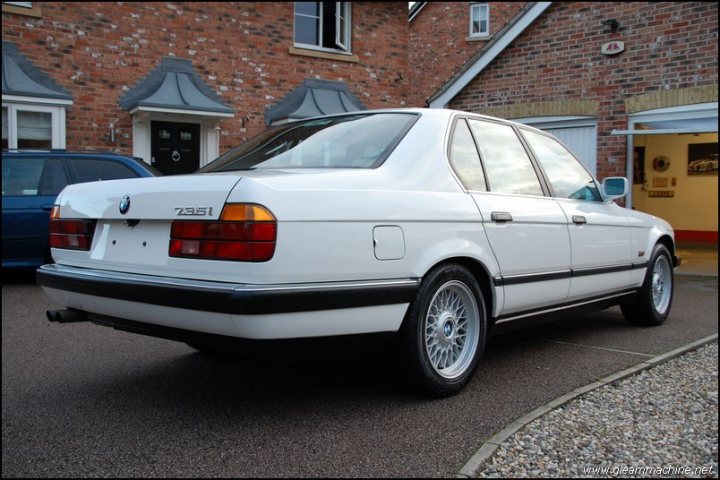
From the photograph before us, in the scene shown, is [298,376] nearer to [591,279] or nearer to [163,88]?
[591,279]

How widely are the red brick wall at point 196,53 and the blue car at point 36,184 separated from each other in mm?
3601

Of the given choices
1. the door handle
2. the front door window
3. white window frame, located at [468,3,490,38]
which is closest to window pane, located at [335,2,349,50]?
the front door window

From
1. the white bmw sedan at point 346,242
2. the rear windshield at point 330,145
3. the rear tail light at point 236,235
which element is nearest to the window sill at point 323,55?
the white bmw sedan at point 346,242

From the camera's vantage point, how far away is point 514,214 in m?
3.87

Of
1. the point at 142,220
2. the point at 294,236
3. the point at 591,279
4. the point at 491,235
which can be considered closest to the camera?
the point at 294,236

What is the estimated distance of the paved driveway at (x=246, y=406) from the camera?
264 centimetres

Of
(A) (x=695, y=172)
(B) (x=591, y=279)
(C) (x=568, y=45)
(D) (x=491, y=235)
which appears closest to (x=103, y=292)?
(D) (x=491, y=235)

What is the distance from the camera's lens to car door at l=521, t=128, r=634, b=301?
176 inches

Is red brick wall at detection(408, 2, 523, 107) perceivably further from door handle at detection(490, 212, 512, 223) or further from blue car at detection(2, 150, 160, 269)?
door handle at detection(490, 212, 512, 223)

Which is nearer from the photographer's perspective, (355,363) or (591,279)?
(355,363)

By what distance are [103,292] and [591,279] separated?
128 inches

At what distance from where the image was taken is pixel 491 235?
367cm

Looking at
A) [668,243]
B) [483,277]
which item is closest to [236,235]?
[483,277]

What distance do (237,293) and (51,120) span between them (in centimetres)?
978
